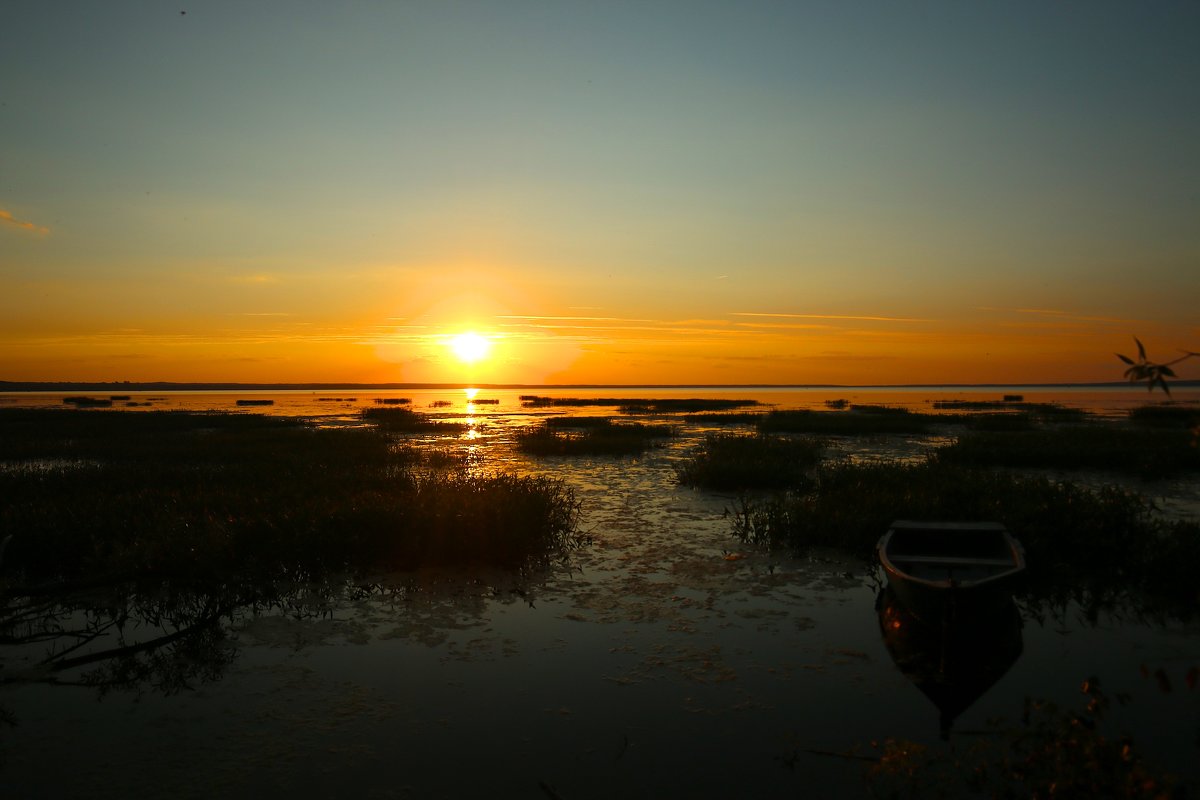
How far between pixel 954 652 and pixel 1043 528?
5.64 metres

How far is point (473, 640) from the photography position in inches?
319

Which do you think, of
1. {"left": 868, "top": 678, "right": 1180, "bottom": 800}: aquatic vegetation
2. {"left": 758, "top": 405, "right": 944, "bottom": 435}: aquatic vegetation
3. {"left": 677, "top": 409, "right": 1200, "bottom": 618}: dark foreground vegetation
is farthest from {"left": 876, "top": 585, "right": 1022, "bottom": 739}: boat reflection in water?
{"left": 758, "top": 405, "right": 944, "bottom": 435}: aquatic vegetation

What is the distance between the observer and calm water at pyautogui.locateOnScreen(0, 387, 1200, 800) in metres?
5.30

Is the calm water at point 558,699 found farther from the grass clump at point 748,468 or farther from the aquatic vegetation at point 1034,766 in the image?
the grass clump at point 748,468

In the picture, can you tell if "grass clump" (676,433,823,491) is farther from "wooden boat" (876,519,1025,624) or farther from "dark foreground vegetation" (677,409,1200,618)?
"wooden boat" (876,519,1025,624)

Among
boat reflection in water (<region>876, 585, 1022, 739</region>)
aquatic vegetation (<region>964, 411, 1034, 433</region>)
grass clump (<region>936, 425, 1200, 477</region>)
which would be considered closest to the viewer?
boat reflection in water (<region>876, 585, 1022, 739</region>)

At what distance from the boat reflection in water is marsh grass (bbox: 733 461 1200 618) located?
1.66 meters

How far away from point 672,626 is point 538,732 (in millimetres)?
2941

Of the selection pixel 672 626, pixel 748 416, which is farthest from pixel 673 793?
pixel 748 416

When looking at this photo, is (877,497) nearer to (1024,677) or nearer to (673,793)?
(1024,677)

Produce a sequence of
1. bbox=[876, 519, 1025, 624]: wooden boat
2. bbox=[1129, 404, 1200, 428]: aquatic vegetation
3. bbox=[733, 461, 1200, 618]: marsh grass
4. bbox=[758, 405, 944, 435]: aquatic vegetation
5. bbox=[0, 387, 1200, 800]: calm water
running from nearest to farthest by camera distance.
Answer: bbox=[0, 387, 1200, 800]: calm water
bbox=[876, 519, 1025, 624]: wooden boat
bbox=[733, 461, 1200, 618]: marsh grass
bbox=[758, 405, 944, 435]: aquatic vegetation
bbox=[1129, 404, 1200, 428]: aquatic vegetation

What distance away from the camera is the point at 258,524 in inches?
435

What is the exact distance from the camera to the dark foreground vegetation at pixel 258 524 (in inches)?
393

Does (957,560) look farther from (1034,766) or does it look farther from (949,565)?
(1034,766)
